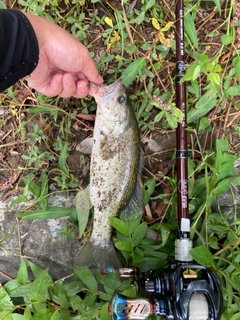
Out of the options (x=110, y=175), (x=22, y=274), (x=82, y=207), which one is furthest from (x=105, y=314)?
(x=110, y=175)

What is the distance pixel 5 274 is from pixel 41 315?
72 cm

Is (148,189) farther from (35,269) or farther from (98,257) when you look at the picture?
(35,269)

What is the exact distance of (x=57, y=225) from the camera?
9.63ft

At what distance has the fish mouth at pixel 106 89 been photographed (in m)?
2.56

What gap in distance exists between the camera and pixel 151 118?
296cm

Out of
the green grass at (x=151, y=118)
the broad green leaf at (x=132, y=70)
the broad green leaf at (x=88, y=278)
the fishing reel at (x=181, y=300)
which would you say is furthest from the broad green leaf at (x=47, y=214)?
the broad green leaf at (x=132, y=70)

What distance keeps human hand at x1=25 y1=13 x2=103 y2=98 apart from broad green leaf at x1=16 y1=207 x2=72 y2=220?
94 centimetres

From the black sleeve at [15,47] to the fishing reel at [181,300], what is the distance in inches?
59.3

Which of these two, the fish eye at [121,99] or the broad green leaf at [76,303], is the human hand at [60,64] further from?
the broad green leaf at [76,303]

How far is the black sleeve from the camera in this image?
2.02m

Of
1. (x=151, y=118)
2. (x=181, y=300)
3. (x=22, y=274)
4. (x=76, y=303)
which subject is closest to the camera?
(x=181, y=300)

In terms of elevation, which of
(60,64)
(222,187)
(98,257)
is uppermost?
(60,64)

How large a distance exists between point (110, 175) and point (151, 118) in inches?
26.1

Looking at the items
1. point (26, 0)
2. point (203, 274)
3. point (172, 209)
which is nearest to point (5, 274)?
point (172, 209)
